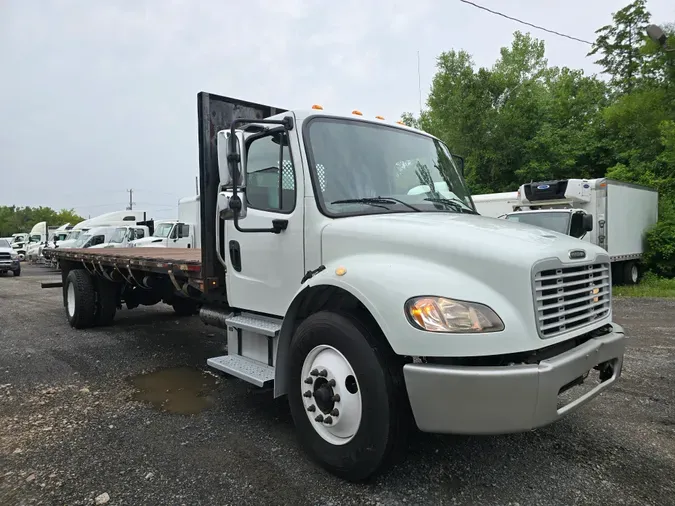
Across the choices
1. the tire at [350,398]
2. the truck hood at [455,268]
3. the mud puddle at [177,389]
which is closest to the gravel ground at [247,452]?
the mud puddle at [177,389]

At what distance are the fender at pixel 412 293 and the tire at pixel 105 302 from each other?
20.1ft

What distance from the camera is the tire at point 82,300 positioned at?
25.5 ft

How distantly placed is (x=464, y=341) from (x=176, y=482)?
1983mm

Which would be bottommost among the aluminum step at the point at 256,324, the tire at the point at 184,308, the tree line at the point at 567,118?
the tire at the point at 184,308

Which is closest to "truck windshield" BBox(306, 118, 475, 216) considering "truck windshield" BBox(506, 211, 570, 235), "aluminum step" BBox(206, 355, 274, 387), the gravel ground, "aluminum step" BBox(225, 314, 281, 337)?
"aluminum step" BBox(225, 314, 281, 337)

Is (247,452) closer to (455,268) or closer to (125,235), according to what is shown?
(455,268)

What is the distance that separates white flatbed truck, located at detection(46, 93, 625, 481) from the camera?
99.0 inches

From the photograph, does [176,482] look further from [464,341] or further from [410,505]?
[464,341]

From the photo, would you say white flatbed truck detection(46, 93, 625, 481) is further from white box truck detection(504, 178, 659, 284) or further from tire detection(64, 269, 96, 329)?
white box truck detection(504, 178, 659, 284)

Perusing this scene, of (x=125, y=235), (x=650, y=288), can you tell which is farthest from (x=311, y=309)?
(x=125, y=235)

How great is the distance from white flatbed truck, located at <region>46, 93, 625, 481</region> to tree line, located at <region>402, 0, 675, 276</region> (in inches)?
678

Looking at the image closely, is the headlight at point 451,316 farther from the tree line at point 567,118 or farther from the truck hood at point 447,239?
the tree line at point 567,118

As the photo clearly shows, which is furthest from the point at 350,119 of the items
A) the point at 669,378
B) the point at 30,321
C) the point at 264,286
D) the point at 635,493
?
the point at 30,321

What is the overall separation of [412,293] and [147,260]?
170 inches
